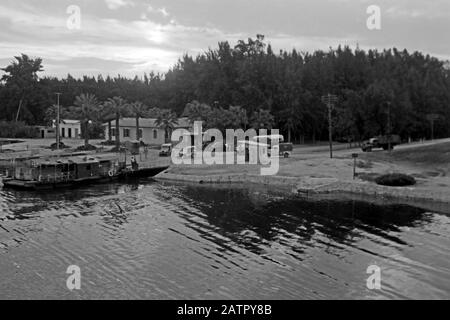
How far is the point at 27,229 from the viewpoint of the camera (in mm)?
40375

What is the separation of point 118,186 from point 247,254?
114 ft

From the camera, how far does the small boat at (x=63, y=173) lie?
61.3m

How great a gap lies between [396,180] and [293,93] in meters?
57.6

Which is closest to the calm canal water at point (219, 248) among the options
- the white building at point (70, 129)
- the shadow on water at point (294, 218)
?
the shadow on water at point (294, 218)

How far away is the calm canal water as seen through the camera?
89.5 feet

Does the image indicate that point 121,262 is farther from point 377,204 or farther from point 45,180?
point 45,180

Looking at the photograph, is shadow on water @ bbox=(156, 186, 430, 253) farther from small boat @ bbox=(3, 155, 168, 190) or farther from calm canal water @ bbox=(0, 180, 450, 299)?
small boat @ bbox=(3, 155, 168, 190)

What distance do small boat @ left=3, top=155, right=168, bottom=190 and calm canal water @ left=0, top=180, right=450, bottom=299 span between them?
7686mm

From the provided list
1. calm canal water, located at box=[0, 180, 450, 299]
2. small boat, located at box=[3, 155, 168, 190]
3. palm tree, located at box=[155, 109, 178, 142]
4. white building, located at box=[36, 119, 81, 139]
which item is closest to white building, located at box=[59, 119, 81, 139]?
white building, located at box=[36, 119, 81, 139]

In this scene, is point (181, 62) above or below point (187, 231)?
above

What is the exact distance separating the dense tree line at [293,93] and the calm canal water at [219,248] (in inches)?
1914

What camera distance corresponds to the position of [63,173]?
64062 mm

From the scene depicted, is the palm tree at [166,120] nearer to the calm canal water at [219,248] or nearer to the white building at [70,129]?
the white building at [70,129]
